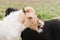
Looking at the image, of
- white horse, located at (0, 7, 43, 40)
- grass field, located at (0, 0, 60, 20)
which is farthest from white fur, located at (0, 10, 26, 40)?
grass field, located at (0, 0, 60, 20)

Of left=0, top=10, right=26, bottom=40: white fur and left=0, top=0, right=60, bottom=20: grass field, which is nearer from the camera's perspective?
left=0, top=10, right=26, bottom=40: white fur

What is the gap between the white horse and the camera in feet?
5.33

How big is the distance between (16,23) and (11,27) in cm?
5

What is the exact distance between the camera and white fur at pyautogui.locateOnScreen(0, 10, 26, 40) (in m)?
1.62

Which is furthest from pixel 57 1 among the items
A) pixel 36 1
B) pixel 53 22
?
pixel 53 22

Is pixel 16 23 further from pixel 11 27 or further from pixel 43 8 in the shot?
pixel 43 8

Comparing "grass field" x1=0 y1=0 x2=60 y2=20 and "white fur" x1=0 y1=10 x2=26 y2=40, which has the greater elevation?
"white fur" x1=0 y1=10 x2=26 y2=40

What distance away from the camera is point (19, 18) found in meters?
1.69

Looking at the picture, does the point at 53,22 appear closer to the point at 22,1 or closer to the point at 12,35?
the point at 12,35

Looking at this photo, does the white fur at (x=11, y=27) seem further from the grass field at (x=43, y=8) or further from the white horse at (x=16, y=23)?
the grass field at (x=43, y=8)

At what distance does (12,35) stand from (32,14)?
0.21 meters

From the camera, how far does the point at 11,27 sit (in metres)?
1.65

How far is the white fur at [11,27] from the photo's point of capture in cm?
162

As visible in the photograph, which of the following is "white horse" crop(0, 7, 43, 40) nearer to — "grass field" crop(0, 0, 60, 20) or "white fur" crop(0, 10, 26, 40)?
"white fur" crop(0, 10, 26, 40)
